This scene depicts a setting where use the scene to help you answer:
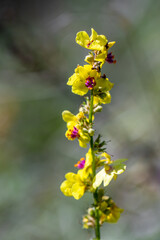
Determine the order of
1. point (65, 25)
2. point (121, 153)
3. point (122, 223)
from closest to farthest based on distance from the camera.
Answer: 1. point (122, 223)
2. point (121, 153)
3. point (65, 25)

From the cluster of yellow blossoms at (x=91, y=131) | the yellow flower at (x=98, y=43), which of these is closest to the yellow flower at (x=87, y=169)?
the cluster of yellow blossoms at (x=91, y=131)

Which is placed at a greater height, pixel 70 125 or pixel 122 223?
pixel 122 223

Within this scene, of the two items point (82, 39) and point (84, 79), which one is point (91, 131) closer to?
point (84, 79)

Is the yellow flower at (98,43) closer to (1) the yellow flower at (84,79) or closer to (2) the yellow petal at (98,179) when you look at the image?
(1) the yellow flower at (84,79)

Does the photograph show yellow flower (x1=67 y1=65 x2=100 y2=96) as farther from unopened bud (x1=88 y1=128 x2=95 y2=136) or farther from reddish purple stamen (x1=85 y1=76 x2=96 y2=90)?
unopened bud (x1=88 y1=128 x2=95 y2=136)

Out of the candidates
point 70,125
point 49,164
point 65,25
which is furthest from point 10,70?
point 70,125

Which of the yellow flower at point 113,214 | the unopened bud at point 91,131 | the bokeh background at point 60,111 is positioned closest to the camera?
the unopened bud at point 91,131

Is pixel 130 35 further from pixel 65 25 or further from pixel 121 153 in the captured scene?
pixel 121 153

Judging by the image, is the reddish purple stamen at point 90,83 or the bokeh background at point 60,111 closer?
the reddish purple stamen at point 90,83
